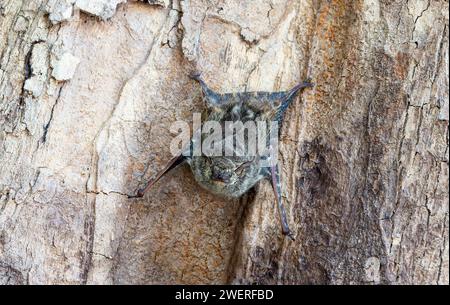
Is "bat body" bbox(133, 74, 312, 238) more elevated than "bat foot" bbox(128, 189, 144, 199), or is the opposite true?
"bat body" bbox(133, 74, 312, 238)

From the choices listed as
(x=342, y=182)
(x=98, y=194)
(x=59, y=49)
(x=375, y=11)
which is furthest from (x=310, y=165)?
(x=59, y=49)

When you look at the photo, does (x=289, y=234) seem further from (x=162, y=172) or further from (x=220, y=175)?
(x=162, y=172)

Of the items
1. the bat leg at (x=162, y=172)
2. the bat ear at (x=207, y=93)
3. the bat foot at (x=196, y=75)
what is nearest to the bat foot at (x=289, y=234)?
the bat leg at (x=162, y=172)

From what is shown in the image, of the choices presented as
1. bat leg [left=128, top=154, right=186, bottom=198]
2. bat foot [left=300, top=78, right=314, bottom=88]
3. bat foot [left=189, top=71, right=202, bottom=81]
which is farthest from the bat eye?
bat foot [left=300, top=78, right=314, bottom=88]

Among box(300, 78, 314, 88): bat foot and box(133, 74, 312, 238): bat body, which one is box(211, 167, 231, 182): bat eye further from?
box(300, 78, 314, 88): bat foot

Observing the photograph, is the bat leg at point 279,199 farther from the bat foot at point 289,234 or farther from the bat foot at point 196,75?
→ the bat foot at point 196,75

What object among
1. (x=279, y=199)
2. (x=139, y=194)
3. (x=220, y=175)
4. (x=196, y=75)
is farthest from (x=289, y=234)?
(x=196, y=75)
